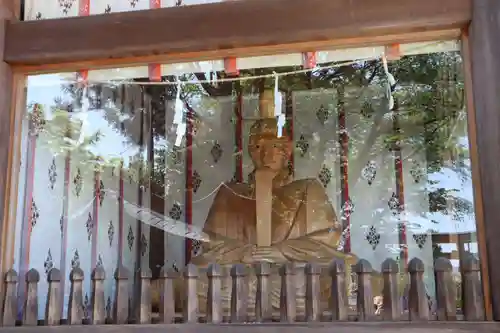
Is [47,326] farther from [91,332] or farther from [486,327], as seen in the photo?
[486,327]

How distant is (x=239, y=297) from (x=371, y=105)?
2.50 metres

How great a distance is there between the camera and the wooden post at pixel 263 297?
87.8 inches

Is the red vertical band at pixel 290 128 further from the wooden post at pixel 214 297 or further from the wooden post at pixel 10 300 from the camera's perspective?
the wooden post at pixel 10 300

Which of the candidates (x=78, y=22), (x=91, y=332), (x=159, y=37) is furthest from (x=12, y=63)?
(x=91, y=332)

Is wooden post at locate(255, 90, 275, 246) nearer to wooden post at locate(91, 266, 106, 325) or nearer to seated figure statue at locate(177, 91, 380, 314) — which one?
seated figure statue at locate(177, 91, 380, 314)

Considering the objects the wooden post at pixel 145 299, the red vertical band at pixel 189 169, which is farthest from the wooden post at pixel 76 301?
the red vertical band at pixel 189 169

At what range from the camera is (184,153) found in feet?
Result: 15.2

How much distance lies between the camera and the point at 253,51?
2.50 m

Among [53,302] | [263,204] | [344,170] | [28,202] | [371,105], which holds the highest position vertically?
[371,105]

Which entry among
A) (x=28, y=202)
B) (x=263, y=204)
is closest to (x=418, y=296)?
(x=28, y=202)

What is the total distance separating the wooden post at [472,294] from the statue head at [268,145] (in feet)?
7.75

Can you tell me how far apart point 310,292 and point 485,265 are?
23.5 inches

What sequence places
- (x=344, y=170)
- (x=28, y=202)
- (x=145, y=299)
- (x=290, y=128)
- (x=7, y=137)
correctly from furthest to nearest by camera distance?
(x=290, y=128), (x=344, y=170), (x=28, y=202), (x=7, y=137), (x=145, y=299)

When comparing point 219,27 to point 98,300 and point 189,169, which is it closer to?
point 98,300
